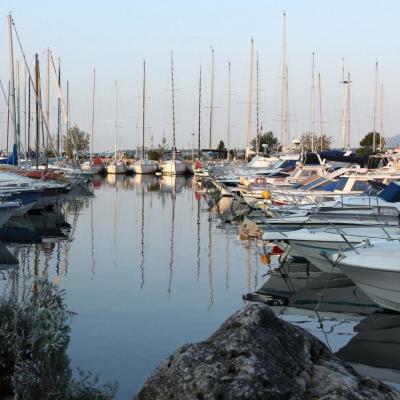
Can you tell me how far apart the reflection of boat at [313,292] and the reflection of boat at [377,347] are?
780 mm

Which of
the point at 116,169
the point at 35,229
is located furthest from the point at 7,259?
the point at 116,169

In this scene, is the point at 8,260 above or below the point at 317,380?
below

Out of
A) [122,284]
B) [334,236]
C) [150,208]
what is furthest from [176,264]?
[150,208]

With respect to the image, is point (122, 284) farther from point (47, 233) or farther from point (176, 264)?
point (47, 233)

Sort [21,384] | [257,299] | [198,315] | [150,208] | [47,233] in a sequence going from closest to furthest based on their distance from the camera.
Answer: [21,384], [198,315], [257,299], [47,233], [150,208]

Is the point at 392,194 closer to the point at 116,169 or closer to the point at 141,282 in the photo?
the point at 141,282

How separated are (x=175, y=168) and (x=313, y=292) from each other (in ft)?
203

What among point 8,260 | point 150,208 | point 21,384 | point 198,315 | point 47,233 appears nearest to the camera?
point 21,384

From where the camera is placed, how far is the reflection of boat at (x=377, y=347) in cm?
949

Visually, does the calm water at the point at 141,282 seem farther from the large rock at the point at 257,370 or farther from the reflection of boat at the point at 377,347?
the large rock at the point at 257,370

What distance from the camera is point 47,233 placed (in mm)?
24453

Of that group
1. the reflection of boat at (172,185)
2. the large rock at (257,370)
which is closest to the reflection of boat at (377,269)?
the large rock at (257,370)

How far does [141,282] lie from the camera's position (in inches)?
603

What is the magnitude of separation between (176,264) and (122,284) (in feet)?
9.85
